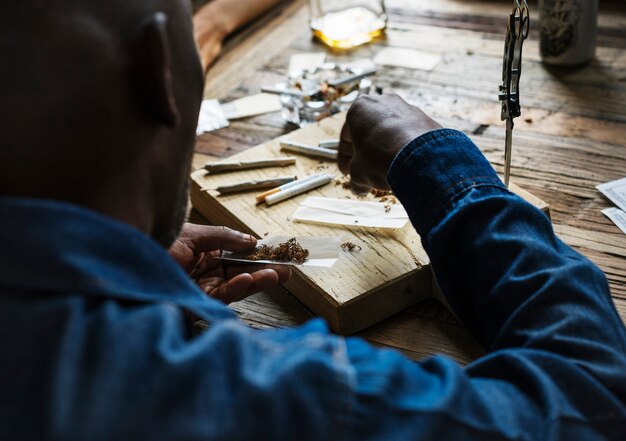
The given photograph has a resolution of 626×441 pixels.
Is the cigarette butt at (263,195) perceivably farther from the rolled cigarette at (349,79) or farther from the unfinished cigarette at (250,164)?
the rolled cigarette at (349,79)

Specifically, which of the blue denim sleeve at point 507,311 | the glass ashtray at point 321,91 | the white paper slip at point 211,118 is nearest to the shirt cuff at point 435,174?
the blue denim sleeve at point 507,311

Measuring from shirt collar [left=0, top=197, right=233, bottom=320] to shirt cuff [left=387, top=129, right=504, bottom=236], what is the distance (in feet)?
1.36

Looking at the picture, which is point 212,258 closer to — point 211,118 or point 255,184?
point 255,184

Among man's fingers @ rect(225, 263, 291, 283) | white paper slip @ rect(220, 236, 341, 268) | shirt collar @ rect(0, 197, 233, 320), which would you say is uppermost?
shirt collar @ rect(0, 197, 233, 320)

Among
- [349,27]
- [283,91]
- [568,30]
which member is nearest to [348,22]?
[349,27]

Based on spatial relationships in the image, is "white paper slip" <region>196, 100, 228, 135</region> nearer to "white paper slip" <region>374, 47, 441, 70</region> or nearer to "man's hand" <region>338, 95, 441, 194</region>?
"white paper slip" <region>374, 47, 441, 70</region>

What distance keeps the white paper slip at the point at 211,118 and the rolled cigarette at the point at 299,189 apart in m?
0.41

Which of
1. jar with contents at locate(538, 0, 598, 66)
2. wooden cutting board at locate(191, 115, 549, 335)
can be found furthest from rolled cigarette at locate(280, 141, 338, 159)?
jar with contents at locate(538, 0, 598, 66)

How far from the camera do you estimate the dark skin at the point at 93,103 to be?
1.93 ft

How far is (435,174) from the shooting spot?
3.07ft

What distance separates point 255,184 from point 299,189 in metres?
0.08

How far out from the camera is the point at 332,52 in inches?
77.2

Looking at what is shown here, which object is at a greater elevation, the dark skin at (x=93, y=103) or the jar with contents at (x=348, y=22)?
the dark skin at (x=93, y=103)

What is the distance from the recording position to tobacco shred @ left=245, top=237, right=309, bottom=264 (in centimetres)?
112
